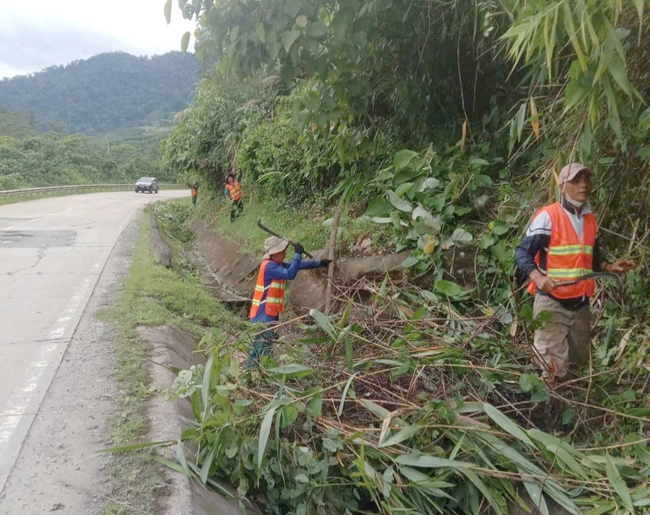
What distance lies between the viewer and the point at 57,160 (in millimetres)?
39750

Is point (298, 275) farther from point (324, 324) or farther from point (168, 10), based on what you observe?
point (168, 10)

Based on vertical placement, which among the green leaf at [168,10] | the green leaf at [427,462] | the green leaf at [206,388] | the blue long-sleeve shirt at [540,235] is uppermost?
the green leaf at [168,10]

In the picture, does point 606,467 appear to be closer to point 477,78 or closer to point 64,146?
point 477,78

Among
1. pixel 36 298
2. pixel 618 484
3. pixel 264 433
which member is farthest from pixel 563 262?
pixel 36 298

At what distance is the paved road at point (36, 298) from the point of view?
4312 mm

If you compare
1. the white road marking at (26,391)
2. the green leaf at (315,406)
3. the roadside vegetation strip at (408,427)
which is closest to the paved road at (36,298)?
the white road marking at (26,391)

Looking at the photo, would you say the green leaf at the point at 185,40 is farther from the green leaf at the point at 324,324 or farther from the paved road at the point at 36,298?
the paved road at the point at 36,298

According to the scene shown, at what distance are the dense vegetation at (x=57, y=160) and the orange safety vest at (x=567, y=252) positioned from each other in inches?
1024

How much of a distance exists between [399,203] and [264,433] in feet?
11.9

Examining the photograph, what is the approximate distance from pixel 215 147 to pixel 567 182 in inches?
621

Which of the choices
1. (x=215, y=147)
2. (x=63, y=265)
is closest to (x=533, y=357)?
(x=63, y=265)

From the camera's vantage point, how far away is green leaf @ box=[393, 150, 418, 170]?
6.39 m

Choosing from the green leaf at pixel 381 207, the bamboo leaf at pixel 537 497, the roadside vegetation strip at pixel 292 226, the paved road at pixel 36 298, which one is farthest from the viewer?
the roadside vegetation strip at pixel 292 226

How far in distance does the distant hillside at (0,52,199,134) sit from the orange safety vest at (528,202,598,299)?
3738 inches
